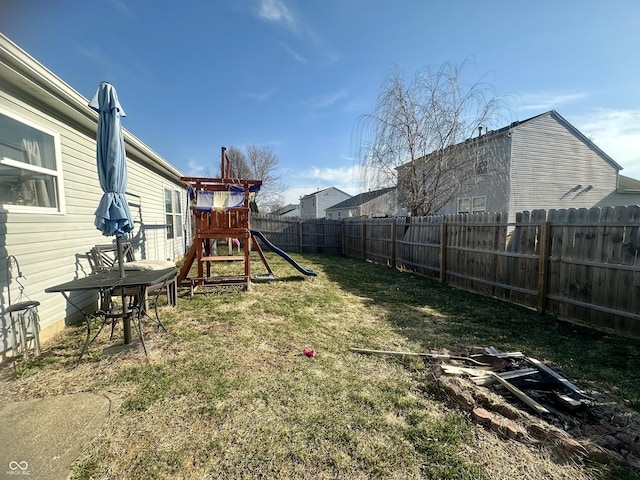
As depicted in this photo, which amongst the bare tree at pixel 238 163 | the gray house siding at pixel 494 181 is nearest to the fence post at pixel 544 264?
the gray house siding at pixel 494 181

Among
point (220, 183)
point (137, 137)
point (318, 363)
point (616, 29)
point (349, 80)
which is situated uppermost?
point (349, 80)

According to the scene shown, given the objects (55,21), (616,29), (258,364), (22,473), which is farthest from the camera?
(616,29)

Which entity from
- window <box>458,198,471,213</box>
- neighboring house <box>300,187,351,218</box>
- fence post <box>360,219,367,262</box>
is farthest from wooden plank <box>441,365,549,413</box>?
neighboring house <box>300,187,351,218</box>

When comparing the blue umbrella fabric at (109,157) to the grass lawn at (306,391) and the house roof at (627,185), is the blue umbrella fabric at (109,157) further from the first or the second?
the house roof at (627,185)

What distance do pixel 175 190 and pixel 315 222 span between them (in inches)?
267

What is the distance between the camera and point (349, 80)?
9508 millimetres

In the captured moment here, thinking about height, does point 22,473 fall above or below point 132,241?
below

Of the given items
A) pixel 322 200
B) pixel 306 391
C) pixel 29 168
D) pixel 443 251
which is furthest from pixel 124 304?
pixel 322 200

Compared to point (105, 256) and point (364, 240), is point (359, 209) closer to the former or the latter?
point (364, 240)

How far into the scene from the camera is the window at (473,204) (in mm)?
13766

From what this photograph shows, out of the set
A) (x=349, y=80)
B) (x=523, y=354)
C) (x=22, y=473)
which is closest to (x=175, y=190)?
(x=349, y=80)

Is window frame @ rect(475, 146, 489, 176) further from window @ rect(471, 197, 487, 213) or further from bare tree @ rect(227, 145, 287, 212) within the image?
bare tree @ rect(227, 145, 287, 212)

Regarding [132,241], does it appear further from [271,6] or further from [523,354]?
[523,354]

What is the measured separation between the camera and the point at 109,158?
3.23m
